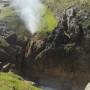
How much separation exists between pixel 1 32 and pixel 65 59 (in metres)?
48.9

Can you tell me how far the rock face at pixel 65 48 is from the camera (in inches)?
2864

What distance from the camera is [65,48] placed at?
246ft

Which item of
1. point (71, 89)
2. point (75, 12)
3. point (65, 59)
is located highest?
point (75, 12)

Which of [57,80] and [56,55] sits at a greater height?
[56,55]

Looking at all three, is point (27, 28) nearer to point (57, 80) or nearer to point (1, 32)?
point (1, 32)

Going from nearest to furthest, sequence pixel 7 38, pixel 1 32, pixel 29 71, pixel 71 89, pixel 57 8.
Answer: pixel 71 89 → pixel 29 71 → pixel 7 38 → pixel 1 32 → pixel 57 8

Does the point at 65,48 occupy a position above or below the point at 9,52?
above

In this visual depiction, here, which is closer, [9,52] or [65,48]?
[65,48]

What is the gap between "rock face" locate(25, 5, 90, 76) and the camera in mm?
72750

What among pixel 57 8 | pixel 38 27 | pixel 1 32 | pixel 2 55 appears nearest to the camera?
pixel 2 55

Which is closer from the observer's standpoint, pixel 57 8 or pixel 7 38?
pixel 7 38

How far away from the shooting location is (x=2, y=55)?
93.9m

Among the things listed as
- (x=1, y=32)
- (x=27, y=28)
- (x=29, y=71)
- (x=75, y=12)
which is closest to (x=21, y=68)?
(x=29, y=71)

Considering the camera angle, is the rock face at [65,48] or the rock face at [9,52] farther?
the rock face at [9,52]
